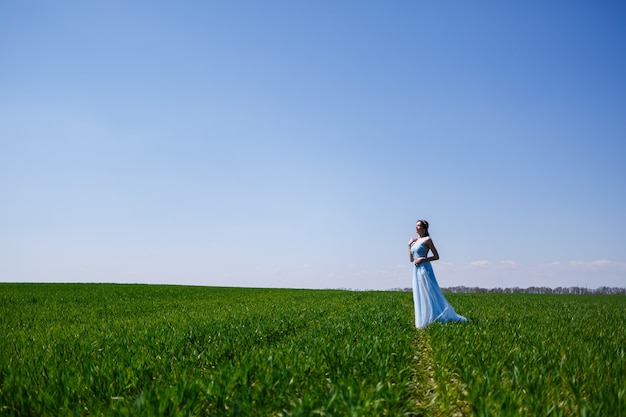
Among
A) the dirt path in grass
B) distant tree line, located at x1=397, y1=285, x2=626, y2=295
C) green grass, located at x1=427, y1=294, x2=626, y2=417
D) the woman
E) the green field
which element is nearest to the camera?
green grass, located at x1=427, y1=294, x2=626, y2=417

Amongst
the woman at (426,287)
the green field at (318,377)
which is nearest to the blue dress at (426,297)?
the woman at (426,287)

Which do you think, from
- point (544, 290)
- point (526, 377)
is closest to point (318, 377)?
point (526, 377)

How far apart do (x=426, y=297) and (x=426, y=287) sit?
308mm

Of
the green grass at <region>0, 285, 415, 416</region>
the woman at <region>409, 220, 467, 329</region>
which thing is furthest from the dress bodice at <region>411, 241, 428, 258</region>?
the green grass at <region>0, 285, 415, 416</region>

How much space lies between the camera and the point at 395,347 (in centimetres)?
779

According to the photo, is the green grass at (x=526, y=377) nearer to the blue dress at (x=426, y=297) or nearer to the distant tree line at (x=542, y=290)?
the blue dress at (x=426, y=297)

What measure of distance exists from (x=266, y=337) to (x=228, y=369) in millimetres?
4467

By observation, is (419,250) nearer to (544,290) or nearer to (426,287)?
(426,287)

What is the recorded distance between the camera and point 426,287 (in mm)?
12398

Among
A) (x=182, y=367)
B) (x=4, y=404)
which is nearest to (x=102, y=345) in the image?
(x=182, y=367)

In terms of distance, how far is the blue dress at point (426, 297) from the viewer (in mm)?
12320

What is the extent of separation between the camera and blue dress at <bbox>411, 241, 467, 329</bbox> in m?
12.3

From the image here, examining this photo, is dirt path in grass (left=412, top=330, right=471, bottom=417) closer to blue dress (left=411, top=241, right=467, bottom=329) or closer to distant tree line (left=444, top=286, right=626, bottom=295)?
blue dress (left=411, top=241, right=467, bottom=329)

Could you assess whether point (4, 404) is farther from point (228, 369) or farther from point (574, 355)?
point (574, 355)
